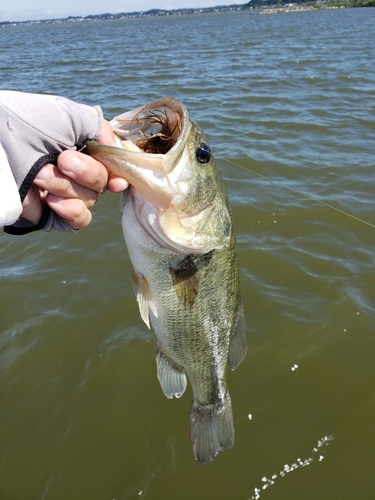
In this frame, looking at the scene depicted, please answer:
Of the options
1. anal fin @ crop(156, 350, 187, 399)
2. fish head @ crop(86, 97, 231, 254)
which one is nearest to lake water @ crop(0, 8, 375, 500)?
anal fin @ crop(156, 350, 187, 399)

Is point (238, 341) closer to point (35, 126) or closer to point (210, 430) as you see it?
point (210, 430)

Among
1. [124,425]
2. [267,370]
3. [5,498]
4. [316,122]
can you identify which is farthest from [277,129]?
[5,498]

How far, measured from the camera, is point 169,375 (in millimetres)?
2648

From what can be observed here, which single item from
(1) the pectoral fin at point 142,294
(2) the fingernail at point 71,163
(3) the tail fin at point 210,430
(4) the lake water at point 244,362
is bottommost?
(4) the lake water at point 244,362

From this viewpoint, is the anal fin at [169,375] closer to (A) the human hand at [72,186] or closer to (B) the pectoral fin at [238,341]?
(B) the pectoral fin at [238,341]

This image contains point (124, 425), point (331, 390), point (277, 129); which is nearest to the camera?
point (124, 425)

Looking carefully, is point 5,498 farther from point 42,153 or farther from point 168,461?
point 42,153

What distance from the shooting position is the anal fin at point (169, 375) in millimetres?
2616

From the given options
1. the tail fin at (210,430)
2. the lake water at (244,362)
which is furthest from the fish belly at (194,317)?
the lake water at (244,362)

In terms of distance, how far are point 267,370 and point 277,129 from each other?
21.5 feet

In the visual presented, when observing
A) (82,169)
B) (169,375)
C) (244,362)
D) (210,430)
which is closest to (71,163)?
(82,169)

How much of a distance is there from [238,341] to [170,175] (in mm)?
1360

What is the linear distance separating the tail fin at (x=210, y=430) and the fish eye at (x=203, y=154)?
5.54 feet

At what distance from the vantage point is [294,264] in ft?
15.8
